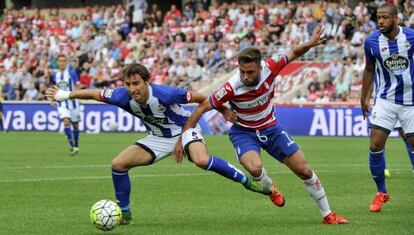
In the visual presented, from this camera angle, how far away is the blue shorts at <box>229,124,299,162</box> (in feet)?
35.7

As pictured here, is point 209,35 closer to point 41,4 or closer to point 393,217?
point 41,4

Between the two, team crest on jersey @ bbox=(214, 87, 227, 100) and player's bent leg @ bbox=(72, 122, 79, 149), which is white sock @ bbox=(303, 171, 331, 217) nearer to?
team crest on jersey @ bbox=(214, 87, 227, 100)

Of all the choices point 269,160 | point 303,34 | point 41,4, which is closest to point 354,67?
point 303,34

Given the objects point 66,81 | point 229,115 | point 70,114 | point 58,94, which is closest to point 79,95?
point 58,94

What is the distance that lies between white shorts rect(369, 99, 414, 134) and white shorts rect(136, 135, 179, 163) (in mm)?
2576

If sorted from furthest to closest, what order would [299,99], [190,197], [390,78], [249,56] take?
1. [299,99]
2. [190,197]
3. [390,78]
4. [249,56]

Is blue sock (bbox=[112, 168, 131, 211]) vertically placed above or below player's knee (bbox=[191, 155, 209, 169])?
below

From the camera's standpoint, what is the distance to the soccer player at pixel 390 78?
11.6 m

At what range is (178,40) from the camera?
37.2 meters

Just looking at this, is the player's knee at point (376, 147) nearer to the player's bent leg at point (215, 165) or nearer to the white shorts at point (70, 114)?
the player's bent leg at point (215, 165)

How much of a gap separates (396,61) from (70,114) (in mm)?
13334

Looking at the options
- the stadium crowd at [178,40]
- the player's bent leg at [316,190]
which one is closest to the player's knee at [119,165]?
the player's bent leg at [316,190]

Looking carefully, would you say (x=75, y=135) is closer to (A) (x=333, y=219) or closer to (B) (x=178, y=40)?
(A) (x=333, y=219)

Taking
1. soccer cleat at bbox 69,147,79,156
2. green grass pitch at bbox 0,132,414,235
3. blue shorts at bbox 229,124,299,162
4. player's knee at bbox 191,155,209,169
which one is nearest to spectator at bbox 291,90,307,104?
green grass pitch at bbox 0,132,414,235
